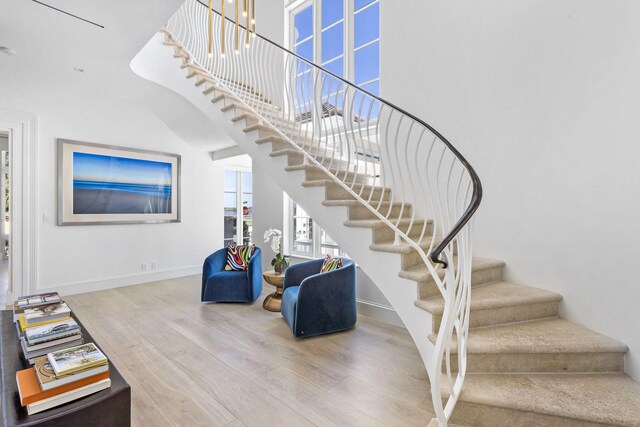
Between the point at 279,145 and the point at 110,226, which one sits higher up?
the point at 279,145

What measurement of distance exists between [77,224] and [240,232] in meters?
2.92

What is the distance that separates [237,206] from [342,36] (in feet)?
12.9

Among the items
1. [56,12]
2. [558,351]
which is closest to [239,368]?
[558,351]

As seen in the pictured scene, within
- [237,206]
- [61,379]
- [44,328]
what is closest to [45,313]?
[44,328]

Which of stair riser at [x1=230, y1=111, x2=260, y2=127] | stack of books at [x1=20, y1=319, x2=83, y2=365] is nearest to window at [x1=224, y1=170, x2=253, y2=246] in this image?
stair riser at [x1=230, y1=111, x2=260, y2=127]

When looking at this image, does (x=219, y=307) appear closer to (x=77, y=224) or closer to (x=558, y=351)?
(x=77, y=224)

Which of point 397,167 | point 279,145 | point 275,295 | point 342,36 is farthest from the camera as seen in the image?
point 342,36

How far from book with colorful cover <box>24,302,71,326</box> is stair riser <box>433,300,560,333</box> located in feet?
8.09

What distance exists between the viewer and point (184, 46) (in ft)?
14.8

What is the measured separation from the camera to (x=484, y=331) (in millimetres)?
2012

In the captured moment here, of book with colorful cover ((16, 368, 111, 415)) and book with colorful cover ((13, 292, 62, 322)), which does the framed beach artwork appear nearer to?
book with colorful cover ((13, 292, 62, 322))

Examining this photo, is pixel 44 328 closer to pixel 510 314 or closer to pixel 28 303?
pixel 28 303

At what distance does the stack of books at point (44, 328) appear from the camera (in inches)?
68.2

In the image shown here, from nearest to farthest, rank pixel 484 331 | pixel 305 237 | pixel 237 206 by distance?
1. pixel 484 331
2. pixel 305 237
3. pixel 237 206
